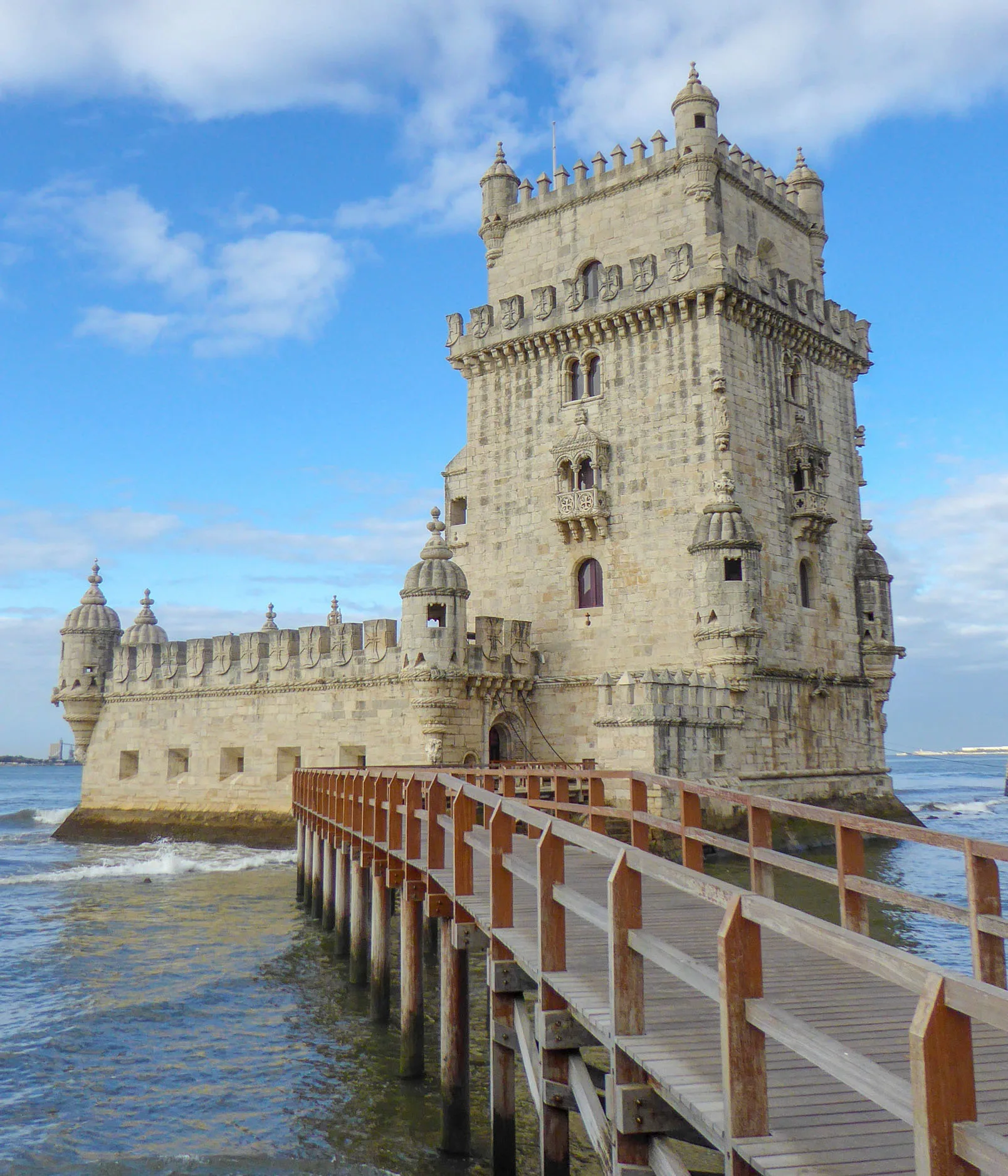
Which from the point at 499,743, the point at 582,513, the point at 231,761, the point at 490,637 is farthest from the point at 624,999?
the point at 231,761

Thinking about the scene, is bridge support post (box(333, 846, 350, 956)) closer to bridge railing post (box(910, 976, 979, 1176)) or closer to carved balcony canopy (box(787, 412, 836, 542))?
bridge railing post (box(910, 976, 979, 1176))

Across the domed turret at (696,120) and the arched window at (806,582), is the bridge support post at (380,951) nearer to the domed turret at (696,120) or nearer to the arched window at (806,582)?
the arched window at (806,582)

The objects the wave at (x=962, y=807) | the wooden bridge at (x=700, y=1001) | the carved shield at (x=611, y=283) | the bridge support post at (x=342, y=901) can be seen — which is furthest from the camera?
the wave at (x=962, y=807)

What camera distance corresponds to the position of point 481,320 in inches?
1149

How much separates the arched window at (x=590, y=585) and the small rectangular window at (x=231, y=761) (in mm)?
10951

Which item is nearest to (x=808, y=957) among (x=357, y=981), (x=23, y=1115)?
(x=23, y=1115)

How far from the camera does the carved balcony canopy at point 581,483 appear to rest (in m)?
26.2

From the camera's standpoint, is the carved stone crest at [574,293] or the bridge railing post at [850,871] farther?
the carved stone crest at [574,293]

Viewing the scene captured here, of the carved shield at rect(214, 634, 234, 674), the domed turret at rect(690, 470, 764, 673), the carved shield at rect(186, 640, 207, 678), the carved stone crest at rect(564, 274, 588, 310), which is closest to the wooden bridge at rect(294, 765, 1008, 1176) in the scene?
the domed turret at rect(690, 470, 764, 673)

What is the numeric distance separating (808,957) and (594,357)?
21809mm

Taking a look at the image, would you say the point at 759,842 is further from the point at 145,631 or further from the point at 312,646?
the point at 145,631

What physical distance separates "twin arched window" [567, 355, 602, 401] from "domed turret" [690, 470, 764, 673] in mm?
4762

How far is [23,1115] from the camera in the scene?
10062 mm

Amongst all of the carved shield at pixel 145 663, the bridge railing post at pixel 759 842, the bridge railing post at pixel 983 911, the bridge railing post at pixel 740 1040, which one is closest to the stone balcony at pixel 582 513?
the carved shield at pixel 145 663
